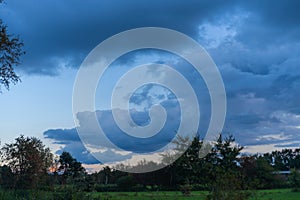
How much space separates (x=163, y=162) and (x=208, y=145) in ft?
30.7

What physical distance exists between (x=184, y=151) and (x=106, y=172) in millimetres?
15808

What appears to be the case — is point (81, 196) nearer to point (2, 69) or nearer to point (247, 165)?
point (2, 69)

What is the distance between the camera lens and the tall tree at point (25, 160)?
3891cm

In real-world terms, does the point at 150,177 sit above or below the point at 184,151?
below

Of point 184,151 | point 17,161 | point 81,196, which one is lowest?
point 81,196

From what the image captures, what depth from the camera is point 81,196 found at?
16.5 m

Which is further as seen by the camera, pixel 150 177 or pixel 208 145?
pixel 208 145

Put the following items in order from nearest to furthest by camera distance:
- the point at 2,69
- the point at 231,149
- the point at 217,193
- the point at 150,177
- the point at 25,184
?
1. the point at 217,193
2. the point at 2,69
3. the point at 25,184
4. the point at 231,149
5. the point at 150,177

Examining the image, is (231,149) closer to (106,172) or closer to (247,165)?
(247,165)

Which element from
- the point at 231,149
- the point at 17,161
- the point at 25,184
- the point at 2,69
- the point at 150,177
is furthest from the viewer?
the point at 150,177

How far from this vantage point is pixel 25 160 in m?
40.1

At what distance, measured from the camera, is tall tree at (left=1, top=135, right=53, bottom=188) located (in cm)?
3891

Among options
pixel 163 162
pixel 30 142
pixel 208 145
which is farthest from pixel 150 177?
pixel 30 142

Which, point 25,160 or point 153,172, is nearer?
point 25,160
